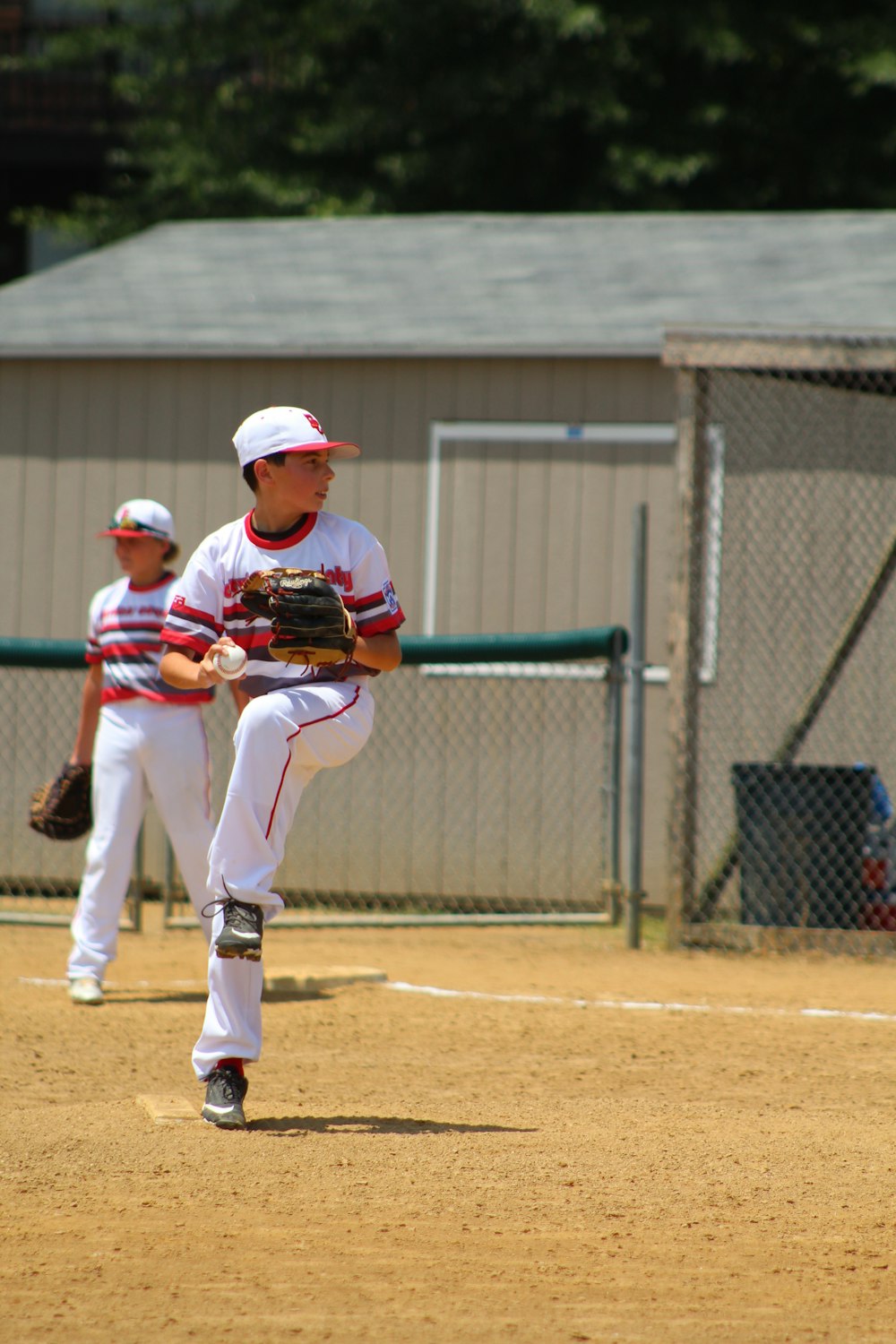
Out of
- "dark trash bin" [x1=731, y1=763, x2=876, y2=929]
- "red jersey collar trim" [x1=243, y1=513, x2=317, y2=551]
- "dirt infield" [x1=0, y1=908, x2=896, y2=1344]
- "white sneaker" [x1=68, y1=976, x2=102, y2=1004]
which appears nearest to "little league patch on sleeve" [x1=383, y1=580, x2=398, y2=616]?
"red jersey collar trim" [x1=243, y1=513, x2=317, y2=551]

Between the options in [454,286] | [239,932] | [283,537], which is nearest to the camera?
[239,932]

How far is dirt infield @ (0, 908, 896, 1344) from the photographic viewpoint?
3.60 m

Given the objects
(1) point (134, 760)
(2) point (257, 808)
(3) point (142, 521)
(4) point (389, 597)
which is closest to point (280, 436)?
(4) point (389, 597)

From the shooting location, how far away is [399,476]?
36.4 ft

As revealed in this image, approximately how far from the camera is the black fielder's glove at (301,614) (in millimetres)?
4875

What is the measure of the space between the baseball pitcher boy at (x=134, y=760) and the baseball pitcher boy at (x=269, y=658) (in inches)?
87.1

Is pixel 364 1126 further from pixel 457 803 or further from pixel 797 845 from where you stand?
pixel 457 803

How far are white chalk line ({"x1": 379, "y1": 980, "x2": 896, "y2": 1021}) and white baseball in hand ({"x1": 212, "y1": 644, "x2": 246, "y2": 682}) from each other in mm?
3169

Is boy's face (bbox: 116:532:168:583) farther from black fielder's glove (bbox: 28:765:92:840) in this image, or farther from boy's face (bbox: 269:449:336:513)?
boy's face (bbox: 269:449:336:513)

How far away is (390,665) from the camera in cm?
519

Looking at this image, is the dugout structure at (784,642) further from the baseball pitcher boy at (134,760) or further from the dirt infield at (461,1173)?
the baseball pitcher boy at (134,760)

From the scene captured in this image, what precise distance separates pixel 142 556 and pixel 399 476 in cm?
375

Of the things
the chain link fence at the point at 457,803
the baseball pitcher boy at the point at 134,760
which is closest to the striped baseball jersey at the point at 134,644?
the baseball pitcher boy at the point at 134,760

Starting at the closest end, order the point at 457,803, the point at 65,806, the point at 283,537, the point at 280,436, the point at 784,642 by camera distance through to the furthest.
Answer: the point at 280,436, the point at 283,537, the point at 65,806, the point at 784,642, the point at 457,803
